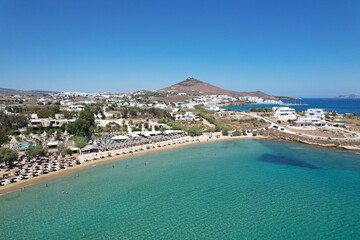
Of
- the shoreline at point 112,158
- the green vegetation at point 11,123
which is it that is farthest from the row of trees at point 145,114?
the green vegetation at point 11,123

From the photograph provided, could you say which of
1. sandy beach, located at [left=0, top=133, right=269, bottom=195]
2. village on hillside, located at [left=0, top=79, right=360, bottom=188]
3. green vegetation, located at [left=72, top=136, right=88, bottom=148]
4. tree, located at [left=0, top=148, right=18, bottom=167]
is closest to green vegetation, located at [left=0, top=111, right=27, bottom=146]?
village on hillside, located at [left=0, top=79, right=360, bottom=188]

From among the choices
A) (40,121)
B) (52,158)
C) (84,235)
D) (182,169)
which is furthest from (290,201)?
(40,121)

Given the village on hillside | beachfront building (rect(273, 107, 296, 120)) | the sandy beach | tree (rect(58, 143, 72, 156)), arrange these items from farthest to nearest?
1. beachfront building (rect(273, 107, 296, 120))
2. tree (rect(58, 143, 72, 156))
3. the village on hillside
4. the sandy beach

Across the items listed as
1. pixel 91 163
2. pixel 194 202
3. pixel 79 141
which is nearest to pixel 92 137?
pixel 79 141

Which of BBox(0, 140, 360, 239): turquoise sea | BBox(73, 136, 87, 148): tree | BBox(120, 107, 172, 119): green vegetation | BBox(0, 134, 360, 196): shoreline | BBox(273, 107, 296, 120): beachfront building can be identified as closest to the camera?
BBox(0, 140, 360, 239): turquoise sea

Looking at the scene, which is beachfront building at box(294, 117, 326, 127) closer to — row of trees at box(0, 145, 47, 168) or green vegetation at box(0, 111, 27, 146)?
row of trees at box(0, 145, 47, 168)

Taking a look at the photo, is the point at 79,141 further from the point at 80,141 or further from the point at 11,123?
the point at 11,123

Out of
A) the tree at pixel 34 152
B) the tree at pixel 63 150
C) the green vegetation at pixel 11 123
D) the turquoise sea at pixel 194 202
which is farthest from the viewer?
the green vegetation at pixel 11 123

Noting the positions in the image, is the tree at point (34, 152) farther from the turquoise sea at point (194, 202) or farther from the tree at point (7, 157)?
the turquoise sea at point (194, 202)
